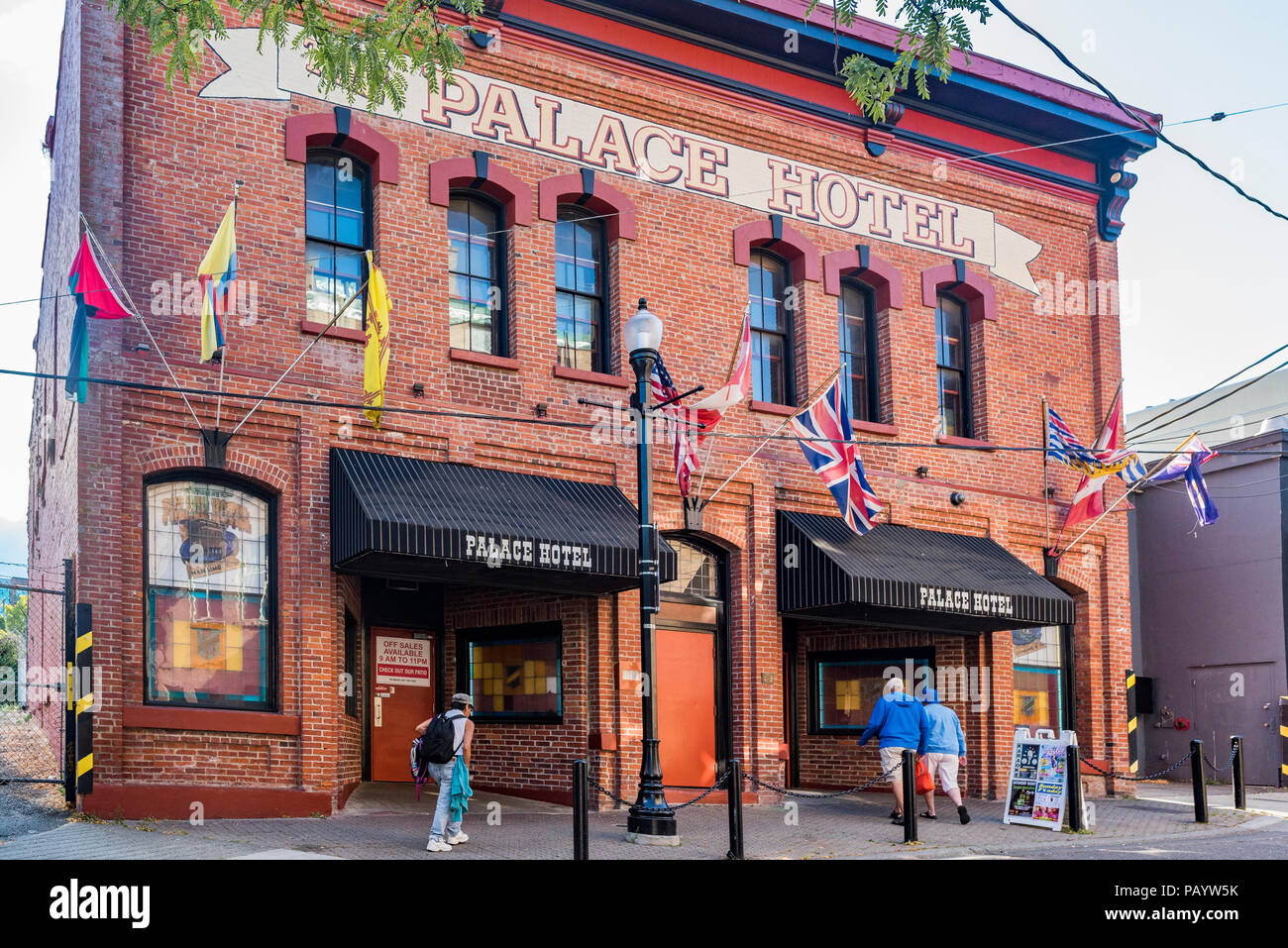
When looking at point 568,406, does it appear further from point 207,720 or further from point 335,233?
point 207,720

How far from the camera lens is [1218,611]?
92.8 ft

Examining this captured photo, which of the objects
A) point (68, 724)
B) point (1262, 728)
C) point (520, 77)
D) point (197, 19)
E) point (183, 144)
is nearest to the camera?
point (197, 19)

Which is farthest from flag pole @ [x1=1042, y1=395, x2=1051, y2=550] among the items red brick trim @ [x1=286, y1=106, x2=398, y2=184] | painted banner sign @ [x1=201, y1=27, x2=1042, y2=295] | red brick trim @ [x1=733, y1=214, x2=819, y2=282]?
red brick trim @ [x1=286, y1=106, x2=398, y2=184]

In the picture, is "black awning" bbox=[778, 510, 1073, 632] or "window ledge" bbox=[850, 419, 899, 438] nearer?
"black awning" bbox=[778, 510, 1073, 632]

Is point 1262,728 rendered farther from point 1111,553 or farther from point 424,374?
point 424,374

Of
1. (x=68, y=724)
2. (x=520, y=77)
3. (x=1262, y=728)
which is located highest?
(x=520, y=77)

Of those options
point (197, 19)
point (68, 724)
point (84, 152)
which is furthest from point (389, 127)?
point (68, 724)

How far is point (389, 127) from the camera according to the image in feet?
56.1

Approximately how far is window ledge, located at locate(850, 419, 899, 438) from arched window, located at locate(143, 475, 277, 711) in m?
8.76

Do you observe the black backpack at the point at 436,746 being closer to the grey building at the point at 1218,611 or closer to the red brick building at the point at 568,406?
the red brick building at the point at 568,406

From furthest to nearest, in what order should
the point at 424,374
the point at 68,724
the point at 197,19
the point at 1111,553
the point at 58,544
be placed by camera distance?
the point at 1111,553 → the point at 58,544 → the point at 424,374 → the point at 68,724 → the point at 197,19

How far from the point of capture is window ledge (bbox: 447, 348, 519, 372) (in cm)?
1711

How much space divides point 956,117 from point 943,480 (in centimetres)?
576

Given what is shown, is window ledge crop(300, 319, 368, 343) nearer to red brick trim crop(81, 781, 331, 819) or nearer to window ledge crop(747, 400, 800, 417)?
red brick trim crop(81, 781, 331, 819)
